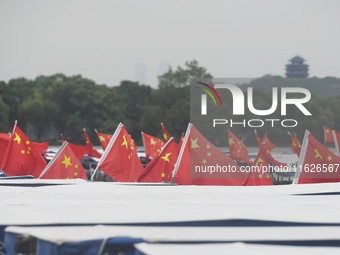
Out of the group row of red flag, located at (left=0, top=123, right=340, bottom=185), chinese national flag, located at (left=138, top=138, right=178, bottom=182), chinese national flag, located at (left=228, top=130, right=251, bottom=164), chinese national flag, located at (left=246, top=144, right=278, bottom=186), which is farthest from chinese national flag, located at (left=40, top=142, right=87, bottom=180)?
chinese national flag, located at (left=228, top=130, right=251, bottom=164)

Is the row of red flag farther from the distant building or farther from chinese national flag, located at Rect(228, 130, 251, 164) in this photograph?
the distant building

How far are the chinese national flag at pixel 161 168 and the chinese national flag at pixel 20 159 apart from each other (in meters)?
4.85

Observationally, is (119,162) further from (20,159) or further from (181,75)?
(181,75)

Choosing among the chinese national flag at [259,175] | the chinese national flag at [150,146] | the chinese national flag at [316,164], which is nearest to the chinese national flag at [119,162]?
the chinese national flag at [259,175]

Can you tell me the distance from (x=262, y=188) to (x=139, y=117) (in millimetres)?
96169

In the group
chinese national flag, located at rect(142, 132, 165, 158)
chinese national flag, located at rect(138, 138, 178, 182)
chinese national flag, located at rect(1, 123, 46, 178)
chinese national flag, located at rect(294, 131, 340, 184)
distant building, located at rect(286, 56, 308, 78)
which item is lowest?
distant building, located at rect(286, 56, 308, 78)

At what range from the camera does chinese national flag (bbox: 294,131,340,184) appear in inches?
1216

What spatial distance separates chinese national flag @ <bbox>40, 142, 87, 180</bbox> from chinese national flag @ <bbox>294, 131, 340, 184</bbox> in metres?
6.65

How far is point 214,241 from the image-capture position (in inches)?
602

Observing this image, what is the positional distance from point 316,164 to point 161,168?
418 centimetres

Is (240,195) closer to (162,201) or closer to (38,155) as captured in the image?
(162,201)

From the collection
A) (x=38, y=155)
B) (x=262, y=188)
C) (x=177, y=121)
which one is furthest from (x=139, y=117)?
(x=262, y=188)

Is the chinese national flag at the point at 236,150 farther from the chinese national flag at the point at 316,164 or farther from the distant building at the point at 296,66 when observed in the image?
the distant building at the point at 296,66

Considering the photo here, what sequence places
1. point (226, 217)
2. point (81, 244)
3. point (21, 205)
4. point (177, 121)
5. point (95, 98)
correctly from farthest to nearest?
point (95, 98) < point (177, 121) < point (21, 205) < point (226, 217) < point (81, 244)
